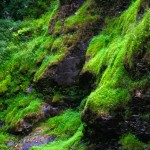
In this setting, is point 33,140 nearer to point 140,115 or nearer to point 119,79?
point 119,79

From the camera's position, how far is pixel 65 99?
15078 millimetres

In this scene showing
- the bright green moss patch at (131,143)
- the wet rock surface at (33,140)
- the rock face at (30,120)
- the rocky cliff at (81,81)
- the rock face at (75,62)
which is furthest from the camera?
the rock face at (75,62)

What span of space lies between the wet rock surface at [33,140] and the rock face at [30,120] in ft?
1.56

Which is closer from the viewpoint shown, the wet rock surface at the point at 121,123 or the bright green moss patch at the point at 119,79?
the wet rock surface at the point at 121,123

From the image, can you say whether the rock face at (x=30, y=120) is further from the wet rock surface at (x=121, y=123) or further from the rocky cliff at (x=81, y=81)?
the wet rock surface at (x=121, y=123)

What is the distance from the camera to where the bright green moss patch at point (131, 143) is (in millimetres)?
8688

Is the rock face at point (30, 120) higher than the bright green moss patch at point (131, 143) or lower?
lower

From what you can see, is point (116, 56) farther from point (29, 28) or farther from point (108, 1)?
point (29, 28)

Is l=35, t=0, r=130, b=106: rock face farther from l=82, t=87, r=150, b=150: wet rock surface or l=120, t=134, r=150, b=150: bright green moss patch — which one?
l=120, t=134, r=150, b=150: bright green moss patch

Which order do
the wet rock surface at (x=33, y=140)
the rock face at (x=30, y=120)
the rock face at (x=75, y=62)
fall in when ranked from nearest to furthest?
the wet rock surface at (x=33, y=140), the rock face at (x=30, y=120), the rock face at (x=75, y=62)

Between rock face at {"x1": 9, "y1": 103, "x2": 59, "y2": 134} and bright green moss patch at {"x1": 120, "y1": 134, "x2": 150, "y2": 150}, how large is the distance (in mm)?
6238

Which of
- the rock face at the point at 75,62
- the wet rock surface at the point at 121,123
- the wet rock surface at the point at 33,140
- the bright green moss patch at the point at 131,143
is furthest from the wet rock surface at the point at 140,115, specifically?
the rock face at the point at 75,62

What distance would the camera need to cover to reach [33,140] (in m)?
13.6

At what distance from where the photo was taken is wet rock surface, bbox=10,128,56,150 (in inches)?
521
